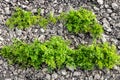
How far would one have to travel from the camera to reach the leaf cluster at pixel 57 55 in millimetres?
5875

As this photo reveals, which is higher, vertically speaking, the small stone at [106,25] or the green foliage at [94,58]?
the small stone at [106,25]

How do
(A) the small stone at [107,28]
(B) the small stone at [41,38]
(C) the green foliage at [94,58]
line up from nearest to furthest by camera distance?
(C) the green foliage at [94,58] → (B) the small stone at [41,38] → (A) the small stone at [107,28]

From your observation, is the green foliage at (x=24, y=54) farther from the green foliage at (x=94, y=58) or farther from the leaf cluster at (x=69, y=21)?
the green foliage at (x=94, y=58)

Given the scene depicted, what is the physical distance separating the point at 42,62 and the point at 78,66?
2.15 feet

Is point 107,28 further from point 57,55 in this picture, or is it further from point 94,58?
point 57,55

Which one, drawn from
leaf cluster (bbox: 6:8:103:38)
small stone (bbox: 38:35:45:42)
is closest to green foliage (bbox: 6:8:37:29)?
leaf cluster (bbox: 6:8:103:38)

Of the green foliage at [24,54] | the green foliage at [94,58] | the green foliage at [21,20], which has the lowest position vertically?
the green foliage at [94,58]

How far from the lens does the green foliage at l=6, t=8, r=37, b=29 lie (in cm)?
630

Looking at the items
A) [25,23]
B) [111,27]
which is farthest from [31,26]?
[111,27]

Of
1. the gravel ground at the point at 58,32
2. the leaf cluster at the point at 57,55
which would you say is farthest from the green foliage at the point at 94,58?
the gravel ground at the point at 58,32

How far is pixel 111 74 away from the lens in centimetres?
609

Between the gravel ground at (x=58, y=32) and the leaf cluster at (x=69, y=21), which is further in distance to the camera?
the leaf cluster at (x=69, y=21)

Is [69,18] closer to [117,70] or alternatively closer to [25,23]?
[25,23]

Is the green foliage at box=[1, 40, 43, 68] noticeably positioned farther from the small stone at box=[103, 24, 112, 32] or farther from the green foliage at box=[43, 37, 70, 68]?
the small stone at box=[103, 24, 112, 32]
